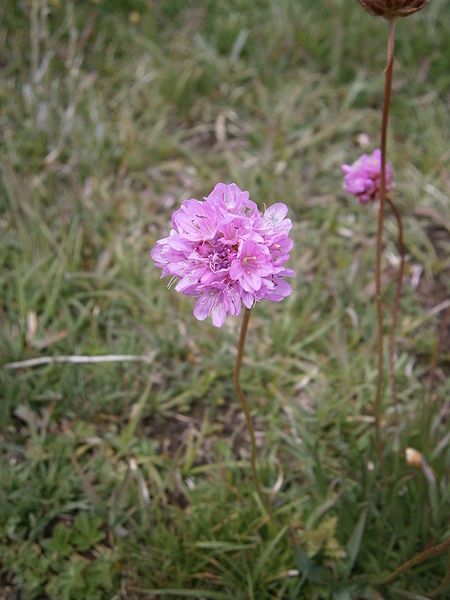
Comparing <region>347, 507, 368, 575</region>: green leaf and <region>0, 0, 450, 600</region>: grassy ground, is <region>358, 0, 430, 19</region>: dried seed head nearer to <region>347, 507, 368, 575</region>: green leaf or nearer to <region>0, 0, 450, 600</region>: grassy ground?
<region>0, 0, 450, 600</region>: grassy ground

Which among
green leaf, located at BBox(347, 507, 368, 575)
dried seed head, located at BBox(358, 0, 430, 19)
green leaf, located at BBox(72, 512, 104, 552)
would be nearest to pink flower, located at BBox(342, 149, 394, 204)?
dried seed head, located at BBox(358, 0, 430, 19)

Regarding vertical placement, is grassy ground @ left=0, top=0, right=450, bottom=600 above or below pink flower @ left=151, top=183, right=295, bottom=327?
below

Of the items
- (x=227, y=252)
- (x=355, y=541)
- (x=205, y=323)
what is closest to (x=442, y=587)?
(x=355, y=541)

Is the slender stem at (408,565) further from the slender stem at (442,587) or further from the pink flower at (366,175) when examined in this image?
the pink flower at (366,175)

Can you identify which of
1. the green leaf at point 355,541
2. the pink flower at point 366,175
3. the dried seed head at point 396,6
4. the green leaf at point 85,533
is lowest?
the green leaf at point 85,533

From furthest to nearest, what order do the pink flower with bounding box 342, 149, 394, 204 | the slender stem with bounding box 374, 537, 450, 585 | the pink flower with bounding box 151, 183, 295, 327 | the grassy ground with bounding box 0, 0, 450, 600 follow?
1. the grassy ground with bounding box 0, 0, 450, 600
2. the pink flower with bounding box 342, 149, 394, 204
3. the slender stem with bounding box 374, 537, 450, 585
4. the pink flower with bounding box 151, 183, 295, 327

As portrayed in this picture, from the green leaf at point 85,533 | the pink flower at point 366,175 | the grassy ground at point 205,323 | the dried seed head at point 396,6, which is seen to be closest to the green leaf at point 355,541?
the grassy ground at point 205,323

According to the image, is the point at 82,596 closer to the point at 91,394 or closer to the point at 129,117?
the point at 91,394

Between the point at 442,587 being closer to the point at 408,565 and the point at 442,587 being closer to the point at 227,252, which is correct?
the point at 408,565
